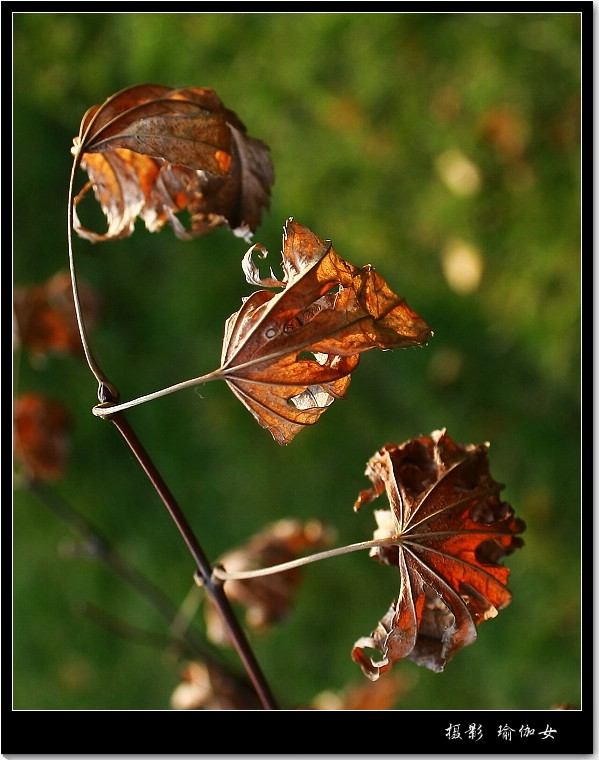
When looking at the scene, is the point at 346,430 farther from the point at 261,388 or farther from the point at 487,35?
the point at 261,388

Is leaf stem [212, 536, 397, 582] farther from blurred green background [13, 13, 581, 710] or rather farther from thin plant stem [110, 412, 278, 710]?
blurred green background [13, 13, 581, 710]

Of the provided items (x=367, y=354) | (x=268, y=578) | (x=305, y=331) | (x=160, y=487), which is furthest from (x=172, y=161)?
(x=367, y=354)

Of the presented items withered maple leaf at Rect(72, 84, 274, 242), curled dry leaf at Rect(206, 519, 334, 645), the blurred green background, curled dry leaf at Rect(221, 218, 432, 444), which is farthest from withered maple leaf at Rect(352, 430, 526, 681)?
the blurred green background

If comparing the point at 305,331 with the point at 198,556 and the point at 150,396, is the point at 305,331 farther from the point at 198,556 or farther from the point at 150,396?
the point at 198,556

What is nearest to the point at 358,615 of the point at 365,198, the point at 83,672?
the point at 83,672

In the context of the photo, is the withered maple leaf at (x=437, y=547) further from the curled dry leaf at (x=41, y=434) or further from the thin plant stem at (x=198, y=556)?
the curled dry leaf at (x=41, y=434)

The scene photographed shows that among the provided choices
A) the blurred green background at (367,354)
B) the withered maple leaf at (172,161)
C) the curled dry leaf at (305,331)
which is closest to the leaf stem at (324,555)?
the curled dry leaf at (305,331)
